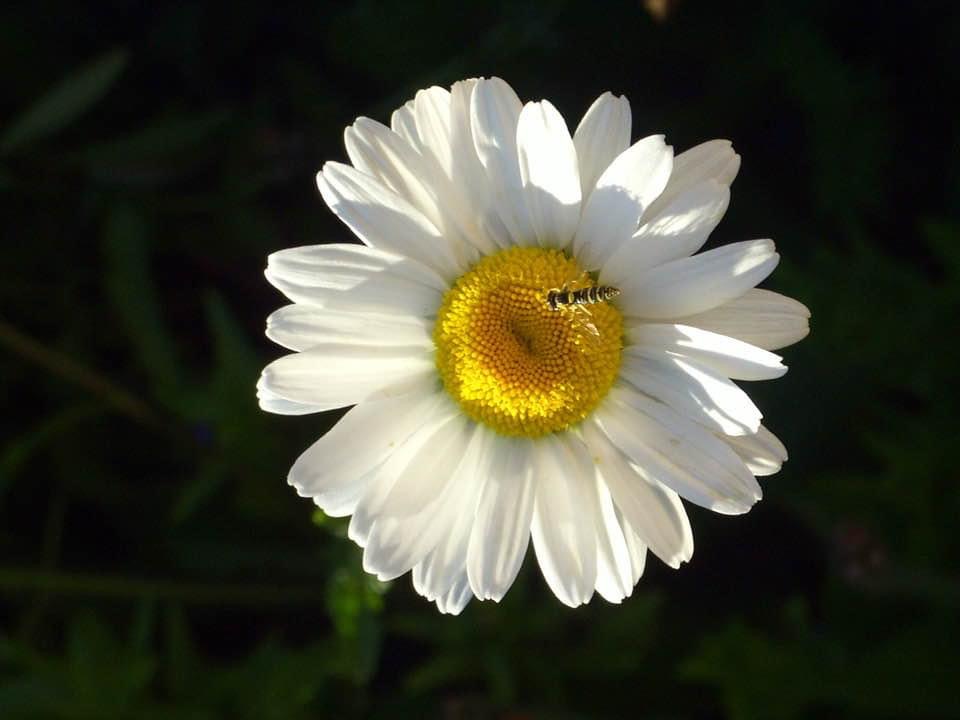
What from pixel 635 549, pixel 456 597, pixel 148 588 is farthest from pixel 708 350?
pixel 148 588

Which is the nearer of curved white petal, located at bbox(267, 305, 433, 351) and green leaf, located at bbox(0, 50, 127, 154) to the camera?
curved white petal, located at bbox(267, 305, 433, 351)

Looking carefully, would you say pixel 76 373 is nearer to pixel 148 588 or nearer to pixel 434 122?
pixel 148 588

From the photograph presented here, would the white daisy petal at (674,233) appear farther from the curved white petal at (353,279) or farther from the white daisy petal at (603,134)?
the curved white petal at (353,279)

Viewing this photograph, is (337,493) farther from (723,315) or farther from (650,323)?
(723,315)

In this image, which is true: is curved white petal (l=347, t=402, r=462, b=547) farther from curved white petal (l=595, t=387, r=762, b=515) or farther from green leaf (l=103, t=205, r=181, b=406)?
green leaf (l=103, t=205, r=181, b=406)

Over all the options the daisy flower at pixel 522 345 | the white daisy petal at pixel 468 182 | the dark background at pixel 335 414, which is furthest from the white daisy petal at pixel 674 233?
the dark background at pixel 335 414

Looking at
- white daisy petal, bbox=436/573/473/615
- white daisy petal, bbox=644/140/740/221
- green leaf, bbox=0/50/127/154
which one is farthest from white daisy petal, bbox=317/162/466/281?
green leaf, bbox=0/50/127/154
